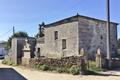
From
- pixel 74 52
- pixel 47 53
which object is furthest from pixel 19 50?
pixel 74 52

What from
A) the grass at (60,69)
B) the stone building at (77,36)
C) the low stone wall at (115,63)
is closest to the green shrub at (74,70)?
the grass at (60,69)

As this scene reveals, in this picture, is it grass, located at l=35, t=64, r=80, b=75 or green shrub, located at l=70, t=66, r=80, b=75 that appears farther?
grass, located at l=35, t=64, r=80, b=75

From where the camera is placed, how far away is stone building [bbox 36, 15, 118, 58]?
3191 centimetres

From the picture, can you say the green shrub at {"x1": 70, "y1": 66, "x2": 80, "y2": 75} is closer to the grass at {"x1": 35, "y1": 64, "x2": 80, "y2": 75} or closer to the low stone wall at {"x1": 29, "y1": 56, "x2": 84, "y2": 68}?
the grass at {"x1": 35, "y1": 64, "x2": 80, "y2": 75}

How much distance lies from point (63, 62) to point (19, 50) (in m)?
13.6

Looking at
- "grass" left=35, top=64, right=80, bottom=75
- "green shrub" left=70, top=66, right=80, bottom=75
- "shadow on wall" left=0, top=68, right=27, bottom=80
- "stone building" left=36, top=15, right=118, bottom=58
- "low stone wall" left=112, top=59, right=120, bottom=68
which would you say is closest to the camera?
"shadow on wall" left=0, top=68, right=27, bottom=80

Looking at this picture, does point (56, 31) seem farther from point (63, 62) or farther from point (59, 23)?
point (63, 62)

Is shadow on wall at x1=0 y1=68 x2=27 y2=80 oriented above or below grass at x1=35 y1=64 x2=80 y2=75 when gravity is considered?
below

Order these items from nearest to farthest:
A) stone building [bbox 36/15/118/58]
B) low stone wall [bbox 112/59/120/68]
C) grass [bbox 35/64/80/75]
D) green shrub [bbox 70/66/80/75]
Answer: green shrub [bbox 70/66/80/75]
grass [bbox 35/64/80/75]
low stone wall [bbox 112/59/120/68]
stone building [bbox 36/15/118/58]

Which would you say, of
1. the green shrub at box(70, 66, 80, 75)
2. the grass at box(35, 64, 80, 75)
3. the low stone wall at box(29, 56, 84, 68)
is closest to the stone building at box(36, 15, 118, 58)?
the low stone wall at box(29, 56, 84, 68)

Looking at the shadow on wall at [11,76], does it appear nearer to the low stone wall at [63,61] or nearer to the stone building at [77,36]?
the low stone wall at [63,61]

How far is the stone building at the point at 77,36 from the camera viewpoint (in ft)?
105

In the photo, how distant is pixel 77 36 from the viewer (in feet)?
104

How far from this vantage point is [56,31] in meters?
36.1
